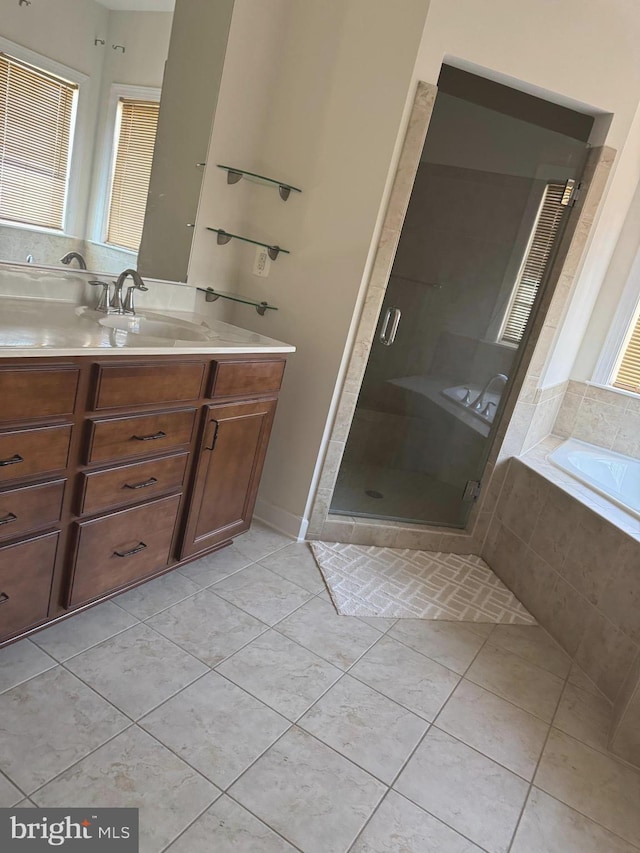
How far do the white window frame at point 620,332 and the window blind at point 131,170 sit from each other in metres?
2.62

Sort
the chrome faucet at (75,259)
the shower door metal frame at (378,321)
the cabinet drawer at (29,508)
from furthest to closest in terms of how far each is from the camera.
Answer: the shower door metal frame at (378,321) < the chrome faucet at (75,259) < the cabinet drawer at (29,508)

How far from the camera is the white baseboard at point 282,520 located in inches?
105

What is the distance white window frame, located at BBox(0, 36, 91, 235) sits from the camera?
5.59ft

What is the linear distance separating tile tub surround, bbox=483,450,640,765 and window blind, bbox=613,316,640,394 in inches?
33.5

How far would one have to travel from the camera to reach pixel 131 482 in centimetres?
178

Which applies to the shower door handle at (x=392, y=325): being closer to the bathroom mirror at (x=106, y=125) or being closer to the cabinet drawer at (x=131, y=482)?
the bathroom mirror at (x=106, y=125)

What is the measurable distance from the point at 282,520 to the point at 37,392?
1485mm

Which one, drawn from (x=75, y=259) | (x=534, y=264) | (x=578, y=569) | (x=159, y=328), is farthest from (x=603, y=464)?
(x=75, y=259)

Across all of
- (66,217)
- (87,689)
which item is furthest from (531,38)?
(87,689)

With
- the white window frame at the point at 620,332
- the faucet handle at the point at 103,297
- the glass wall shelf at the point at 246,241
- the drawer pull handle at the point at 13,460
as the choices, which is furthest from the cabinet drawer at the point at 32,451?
the white window frame at the point at 620,332

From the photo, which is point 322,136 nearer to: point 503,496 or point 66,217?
point 66,217

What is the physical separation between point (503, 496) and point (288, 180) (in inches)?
69.8

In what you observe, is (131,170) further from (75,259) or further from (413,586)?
(413,586)

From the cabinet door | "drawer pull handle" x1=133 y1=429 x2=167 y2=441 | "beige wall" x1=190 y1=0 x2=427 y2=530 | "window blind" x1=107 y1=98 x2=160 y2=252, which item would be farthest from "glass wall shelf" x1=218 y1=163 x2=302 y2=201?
"drawer pull handle" x1=133 y1=429 x2=167 y2=441
